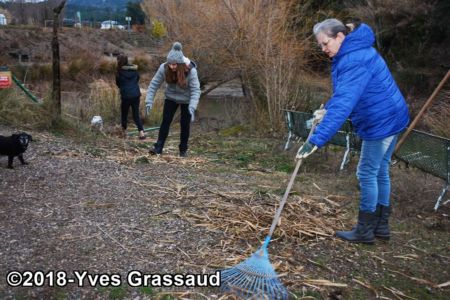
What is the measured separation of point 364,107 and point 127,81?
7.51 m

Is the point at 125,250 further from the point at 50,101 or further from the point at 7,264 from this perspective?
the point at 50,101

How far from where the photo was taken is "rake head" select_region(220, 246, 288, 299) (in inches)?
140

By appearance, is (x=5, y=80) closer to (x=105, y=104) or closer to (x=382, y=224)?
(x=105, y=104)

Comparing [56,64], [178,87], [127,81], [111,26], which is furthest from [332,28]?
[111,26]

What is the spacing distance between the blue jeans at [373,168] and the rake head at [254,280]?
3.89 feet

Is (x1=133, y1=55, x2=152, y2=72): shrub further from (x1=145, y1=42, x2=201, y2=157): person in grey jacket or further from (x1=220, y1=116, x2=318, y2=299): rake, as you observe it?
(x1=220, y1=116, x2=318, y2=299): rake

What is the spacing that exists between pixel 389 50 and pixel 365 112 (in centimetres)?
1756

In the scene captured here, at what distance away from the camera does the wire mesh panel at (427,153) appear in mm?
5930

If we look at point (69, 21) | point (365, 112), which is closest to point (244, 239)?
point (365, 112)

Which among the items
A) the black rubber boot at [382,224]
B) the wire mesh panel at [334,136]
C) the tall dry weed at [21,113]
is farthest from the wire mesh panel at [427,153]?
the tall dry weed at [21,113]

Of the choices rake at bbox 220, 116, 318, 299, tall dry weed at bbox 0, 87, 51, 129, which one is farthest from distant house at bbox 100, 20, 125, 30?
rake at bbox 220, 116, 318, 299

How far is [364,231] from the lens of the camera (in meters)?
4.59

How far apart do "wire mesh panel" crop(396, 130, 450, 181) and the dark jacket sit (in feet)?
19.9

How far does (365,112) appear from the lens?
14.2ft
